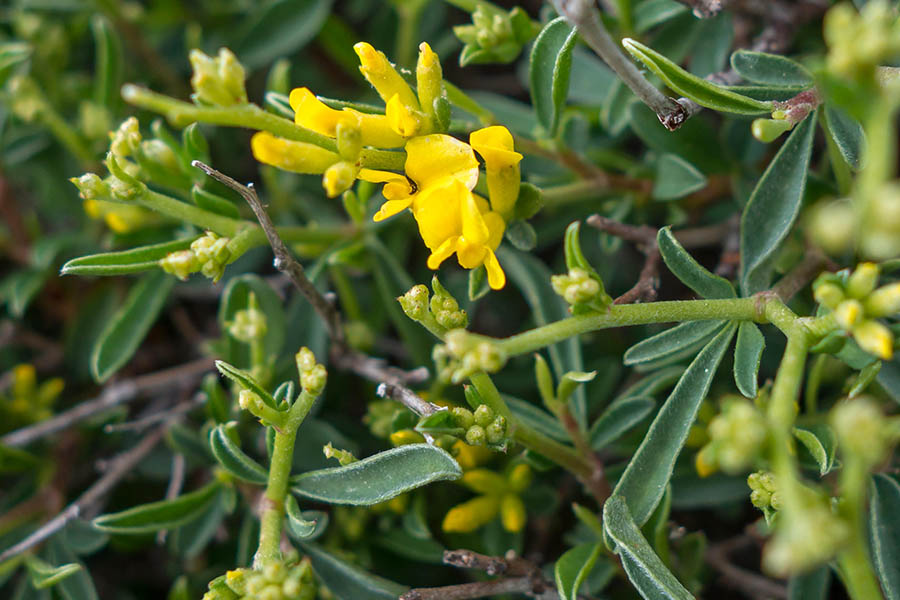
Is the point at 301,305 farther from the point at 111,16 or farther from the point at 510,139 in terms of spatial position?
the point at 111,16

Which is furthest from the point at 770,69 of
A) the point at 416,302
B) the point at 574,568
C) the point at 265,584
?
the point at 265,584

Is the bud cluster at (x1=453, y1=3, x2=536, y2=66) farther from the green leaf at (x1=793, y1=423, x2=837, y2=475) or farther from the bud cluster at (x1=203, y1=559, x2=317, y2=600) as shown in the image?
the bud cluster at (x1=203, y1=559, x2=317, y2=600)

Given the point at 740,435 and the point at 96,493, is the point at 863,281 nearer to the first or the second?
the point at 740,435

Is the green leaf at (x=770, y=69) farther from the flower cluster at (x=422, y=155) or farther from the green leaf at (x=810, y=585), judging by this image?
the green leaf at (x=810, y=585)

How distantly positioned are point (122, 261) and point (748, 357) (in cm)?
159

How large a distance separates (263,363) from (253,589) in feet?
2.92

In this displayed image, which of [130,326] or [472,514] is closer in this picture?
[472,514]

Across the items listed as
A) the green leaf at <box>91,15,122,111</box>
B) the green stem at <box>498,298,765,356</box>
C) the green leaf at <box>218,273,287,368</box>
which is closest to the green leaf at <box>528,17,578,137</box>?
the green stem at <box>498,298,765,356</box>

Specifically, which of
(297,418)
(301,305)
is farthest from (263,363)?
(297,418)

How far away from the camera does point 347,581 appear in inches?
89.7

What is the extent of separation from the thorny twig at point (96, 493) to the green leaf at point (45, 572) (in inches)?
2.6

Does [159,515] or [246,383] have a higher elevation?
[246,383]

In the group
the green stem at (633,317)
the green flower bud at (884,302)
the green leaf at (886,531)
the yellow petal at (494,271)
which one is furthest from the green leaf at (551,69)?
the green leaf at (886,531)

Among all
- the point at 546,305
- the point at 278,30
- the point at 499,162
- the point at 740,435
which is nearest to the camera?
the point at 740,435
